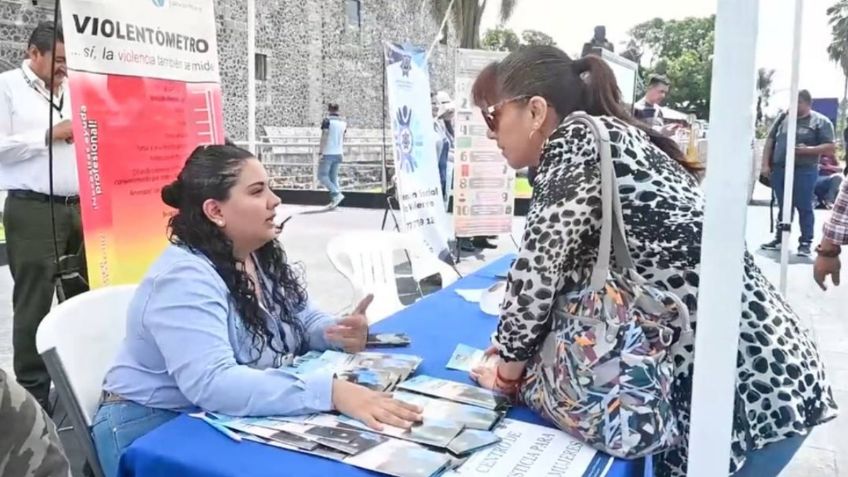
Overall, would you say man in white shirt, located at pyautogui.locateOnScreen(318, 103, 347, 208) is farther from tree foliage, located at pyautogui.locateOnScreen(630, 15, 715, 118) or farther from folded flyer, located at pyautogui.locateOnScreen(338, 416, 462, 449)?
tree foliage, located at pyautogui.locateOnScreen(630, 15, 715, 118)

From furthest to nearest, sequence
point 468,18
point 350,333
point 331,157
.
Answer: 1. point 468,18
2. point 331,157
3. point 350,333

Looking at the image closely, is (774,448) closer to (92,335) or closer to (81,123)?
(92,335)

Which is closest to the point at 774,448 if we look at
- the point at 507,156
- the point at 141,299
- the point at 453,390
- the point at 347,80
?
the point at 453,390

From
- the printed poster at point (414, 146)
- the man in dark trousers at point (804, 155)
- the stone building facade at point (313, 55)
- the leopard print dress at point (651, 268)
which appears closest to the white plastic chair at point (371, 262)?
the printed poster at point (414, 146)

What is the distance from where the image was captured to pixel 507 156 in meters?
1.40

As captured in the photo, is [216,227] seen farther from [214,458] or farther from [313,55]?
[313,55]

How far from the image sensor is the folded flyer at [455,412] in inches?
46.4

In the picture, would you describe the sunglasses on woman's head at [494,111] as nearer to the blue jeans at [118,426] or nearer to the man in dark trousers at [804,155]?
the blue jeans at [118,426]

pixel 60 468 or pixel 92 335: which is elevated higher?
pixel 60 468

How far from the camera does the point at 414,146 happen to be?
4711 mm

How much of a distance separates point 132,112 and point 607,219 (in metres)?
1.60

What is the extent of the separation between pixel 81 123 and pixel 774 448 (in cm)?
188

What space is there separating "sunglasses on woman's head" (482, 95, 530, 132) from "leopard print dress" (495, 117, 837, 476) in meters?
0.18

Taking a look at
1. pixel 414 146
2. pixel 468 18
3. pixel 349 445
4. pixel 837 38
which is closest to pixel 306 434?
pixel 349 445
